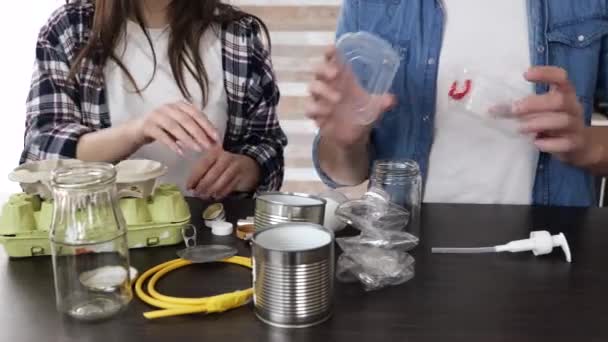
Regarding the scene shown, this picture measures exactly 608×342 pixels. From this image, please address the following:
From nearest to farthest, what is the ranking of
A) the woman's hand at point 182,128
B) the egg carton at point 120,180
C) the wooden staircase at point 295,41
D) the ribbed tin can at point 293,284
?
1. the ribbed tin can at point 293,284
2. the egg carton at point 120,180
3. the woman's hand at point 182,128
4. the wooden staircase at point 295,41

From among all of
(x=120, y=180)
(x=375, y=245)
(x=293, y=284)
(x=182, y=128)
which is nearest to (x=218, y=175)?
(x=182, y=128)

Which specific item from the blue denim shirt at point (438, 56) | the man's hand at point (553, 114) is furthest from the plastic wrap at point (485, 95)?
the blue denim shirt at point (438, 56)

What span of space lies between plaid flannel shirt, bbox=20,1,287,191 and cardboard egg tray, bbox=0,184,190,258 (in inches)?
14.2

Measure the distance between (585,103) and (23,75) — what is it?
74.9 inches

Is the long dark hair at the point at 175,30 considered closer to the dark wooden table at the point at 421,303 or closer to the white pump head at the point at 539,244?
the dark wooden table at the point at 421,303

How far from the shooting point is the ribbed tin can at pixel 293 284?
0.64m

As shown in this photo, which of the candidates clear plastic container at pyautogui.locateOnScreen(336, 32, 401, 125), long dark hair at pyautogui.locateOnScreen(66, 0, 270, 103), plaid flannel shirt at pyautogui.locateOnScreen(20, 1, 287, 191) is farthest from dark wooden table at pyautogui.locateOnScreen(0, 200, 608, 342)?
long dark hair at pyautogui.locateOnScreen(66, 0, 270, 103)

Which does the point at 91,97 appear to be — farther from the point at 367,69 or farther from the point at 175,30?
the point at 367,69

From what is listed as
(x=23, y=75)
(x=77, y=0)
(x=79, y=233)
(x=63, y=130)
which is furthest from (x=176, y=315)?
(x=23, y=75)

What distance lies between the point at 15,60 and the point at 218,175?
1467 millimetres

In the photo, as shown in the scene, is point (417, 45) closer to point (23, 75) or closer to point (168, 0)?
point (168, 0)

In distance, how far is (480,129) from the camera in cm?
117

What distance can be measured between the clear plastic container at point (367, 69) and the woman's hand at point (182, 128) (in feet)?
0.72

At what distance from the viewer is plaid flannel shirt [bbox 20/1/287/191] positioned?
125cm
